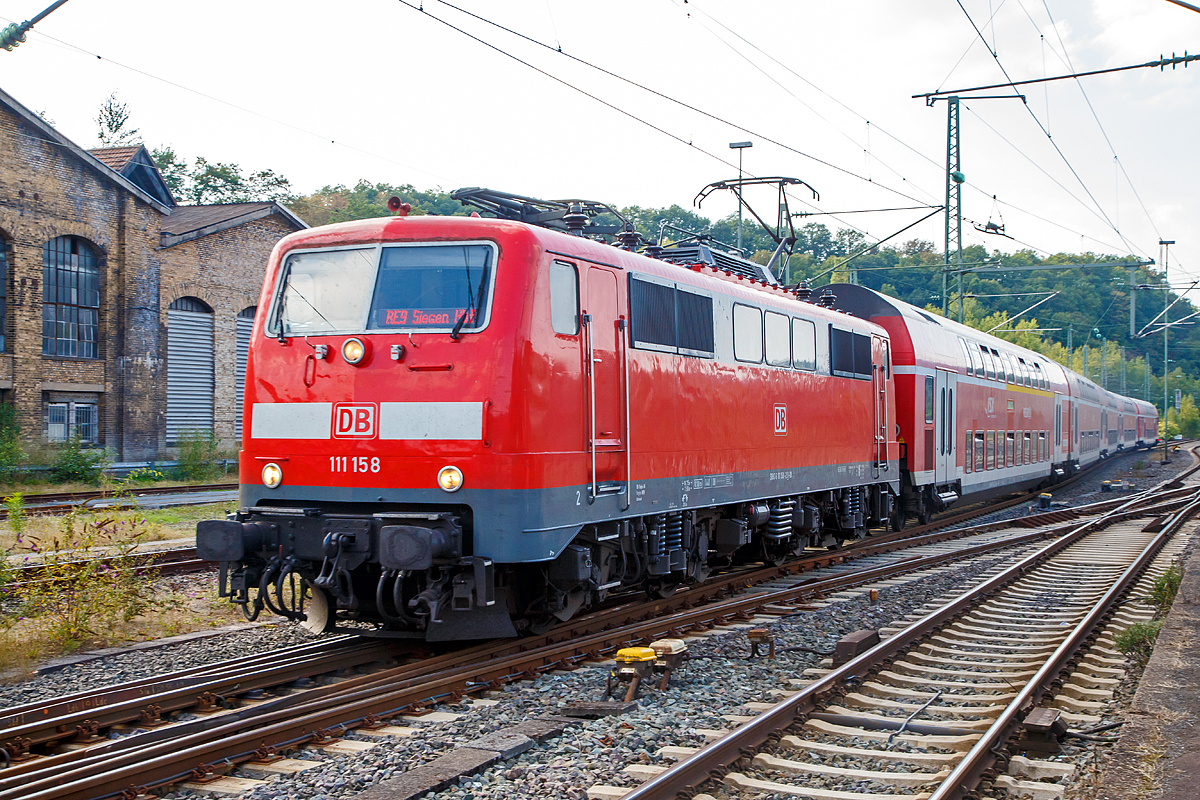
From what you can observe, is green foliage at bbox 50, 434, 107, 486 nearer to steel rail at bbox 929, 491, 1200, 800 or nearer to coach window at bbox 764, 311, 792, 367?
coach window at bbox 764, 311, 792, 367

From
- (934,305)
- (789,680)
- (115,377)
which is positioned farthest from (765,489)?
(934,305)

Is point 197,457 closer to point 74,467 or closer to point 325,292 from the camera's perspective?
point 74,467

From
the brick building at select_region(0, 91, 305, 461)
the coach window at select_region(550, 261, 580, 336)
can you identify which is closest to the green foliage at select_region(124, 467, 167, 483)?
the brick building at select_region(0, 91, 305, 461)

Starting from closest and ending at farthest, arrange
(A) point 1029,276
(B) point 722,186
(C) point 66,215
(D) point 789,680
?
1. (D) point 789,680
2. (B) point 722,186
3. (C) point 66,215
4. (A) point 1029,276

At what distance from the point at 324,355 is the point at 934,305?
67.8 metres

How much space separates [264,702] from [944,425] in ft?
52.3

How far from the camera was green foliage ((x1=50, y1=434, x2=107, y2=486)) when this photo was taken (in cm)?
2381

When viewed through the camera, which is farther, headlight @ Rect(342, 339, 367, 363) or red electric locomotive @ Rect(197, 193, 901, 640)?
headlight @ Rect(342, 339, 367, 363)

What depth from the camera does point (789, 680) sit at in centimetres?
771

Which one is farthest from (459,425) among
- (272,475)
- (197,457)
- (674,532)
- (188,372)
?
(188,372)

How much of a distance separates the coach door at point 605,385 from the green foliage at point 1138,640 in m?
4.50

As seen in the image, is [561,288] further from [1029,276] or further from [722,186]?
[1029,276]

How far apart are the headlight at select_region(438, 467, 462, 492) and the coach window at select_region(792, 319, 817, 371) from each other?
20.8 feet

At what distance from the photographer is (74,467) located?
2389cm
